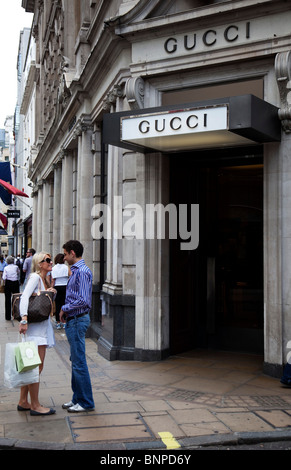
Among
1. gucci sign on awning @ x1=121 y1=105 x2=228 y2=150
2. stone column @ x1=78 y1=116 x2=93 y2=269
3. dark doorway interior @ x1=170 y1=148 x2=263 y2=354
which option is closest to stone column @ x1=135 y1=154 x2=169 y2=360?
dark doorway interior @ x1=170 y1=148 x2=263 y2=354

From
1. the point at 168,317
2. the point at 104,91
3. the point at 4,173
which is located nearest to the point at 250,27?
the point at 104,91

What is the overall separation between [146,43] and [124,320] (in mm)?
4785

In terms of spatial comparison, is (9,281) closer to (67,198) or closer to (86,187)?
(67,198)

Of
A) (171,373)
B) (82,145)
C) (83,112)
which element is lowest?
(171,373)

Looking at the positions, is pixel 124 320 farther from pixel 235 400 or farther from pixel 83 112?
pixel 83 112

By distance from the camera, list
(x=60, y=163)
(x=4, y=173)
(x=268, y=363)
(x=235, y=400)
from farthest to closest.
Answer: (x=4, y=173) → (x=60, y=163) → (x=268, y=363) → (x=235, y=400)

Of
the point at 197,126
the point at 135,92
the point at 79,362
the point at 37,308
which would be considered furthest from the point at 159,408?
the point at 135,92

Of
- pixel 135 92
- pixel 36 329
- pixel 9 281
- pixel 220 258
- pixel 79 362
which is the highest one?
pixel 135 92

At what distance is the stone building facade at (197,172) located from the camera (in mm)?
7609

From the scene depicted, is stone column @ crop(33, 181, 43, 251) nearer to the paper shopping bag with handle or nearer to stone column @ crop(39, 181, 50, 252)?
stone column @ crop(39, 181, 50, 252)

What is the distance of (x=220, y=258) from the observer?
394 inches

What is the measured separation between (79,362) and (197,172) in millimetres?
5042

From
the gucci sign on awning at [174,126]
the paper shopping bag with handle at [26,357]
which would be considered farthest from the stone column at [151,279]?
the paper shopping bag with handle at [26,357]

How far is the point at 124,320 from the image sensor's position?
9.10m
